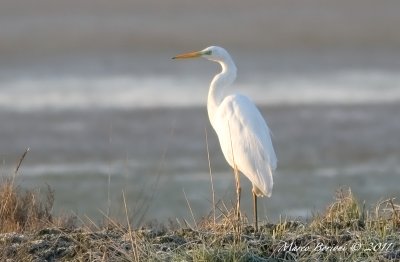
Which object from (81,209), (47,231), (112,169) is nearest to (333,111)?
(112,169)

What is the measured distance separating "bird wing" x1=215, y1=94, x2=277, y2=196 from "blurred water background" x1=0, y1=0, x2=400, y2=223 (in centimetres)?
117

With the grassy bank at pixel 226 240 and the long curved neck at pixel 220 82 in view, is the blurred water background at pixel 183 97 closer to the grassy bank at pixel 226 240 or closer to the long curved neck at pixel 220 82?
the long curved neck at pixel 220 82

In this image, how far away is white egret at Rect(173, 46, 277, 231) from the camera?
8039 millimetres

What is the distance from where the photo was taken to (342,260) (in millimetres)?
6414

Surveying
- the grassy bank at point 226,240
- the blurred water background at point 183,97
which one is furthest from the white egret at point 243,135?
the blurred water background at point 183,97

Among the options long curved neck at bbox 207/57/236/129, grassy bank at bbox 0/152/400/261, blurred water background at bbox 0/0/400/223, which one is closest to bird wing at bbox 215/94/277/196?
long curved neck at bbox 207/57/236/129

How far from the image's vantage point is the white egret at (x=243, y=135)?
8.04 m

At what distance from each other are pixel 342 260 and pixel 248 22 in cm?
1503

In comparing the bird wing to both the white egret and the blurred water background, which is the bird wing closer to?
the white egret

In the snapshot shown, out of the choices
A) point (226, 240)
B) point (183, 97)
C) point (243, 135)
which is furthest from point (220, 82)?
point (183, 97)

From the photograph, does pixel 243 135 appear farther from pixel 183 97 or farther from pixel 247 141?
pixel 183 97

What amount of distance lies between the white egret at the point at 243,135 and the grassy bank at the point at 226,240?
2.10 ft

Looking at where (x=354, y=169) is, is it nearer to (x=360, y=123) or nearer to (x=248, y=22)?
(x=360, y=123)

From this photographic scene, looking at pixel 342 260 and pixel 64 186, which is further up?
pixel 342 260
